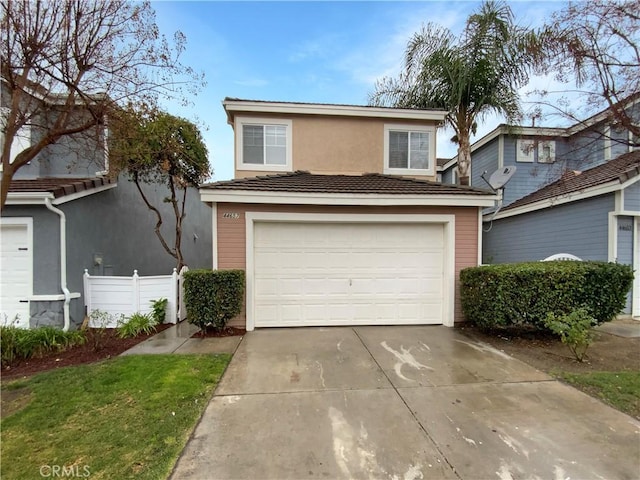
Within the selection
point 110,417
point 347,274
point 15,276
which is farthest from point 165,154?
point 110,417

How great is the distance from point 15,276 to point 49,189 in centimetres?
203

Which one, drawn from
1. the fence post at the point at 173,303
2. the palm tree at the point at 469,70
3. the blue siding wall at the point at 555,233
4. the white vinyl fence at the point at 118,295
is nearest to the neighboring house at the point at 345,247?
the fence post at the point at 173,303

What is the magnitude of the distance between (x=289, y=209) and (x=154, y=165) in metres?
4.43

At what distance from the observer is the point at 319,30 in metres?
8.09

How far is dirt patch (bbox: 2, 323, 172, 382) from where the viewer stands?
490cm

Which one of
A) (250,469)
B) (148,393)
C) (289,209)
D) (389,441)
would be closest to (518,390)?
(389,441)

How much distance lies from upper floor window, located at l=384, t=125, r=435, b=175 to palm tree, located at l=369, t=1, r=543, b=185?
7.03 ft

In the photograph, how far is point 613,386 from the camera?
4039mm

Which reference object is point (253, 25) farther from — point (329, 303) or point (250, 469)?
point (250, 469)

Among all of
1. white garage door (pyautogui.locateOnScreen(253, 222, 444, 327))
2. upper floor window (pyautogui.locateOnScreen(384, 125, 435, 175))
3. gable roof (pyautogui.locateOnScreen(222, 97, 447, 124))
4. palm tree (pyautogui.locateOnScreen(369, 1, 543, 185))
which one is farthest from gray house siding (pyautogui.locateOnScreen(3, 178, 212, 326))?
palm tree (pyautogui.locateOnScreen(369, 1, 543, 185))

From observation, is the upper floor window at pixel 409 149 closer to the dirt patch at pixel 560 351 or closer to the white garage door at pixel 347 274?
the white garage door at pixel 347 274

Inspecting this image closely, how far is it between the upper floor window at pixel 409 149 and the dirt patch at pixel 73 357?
8052 mm

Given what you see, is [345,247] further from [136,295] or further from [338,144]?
[136,295]

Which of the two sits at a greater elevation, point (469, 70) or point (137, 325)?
point (469, 70)
